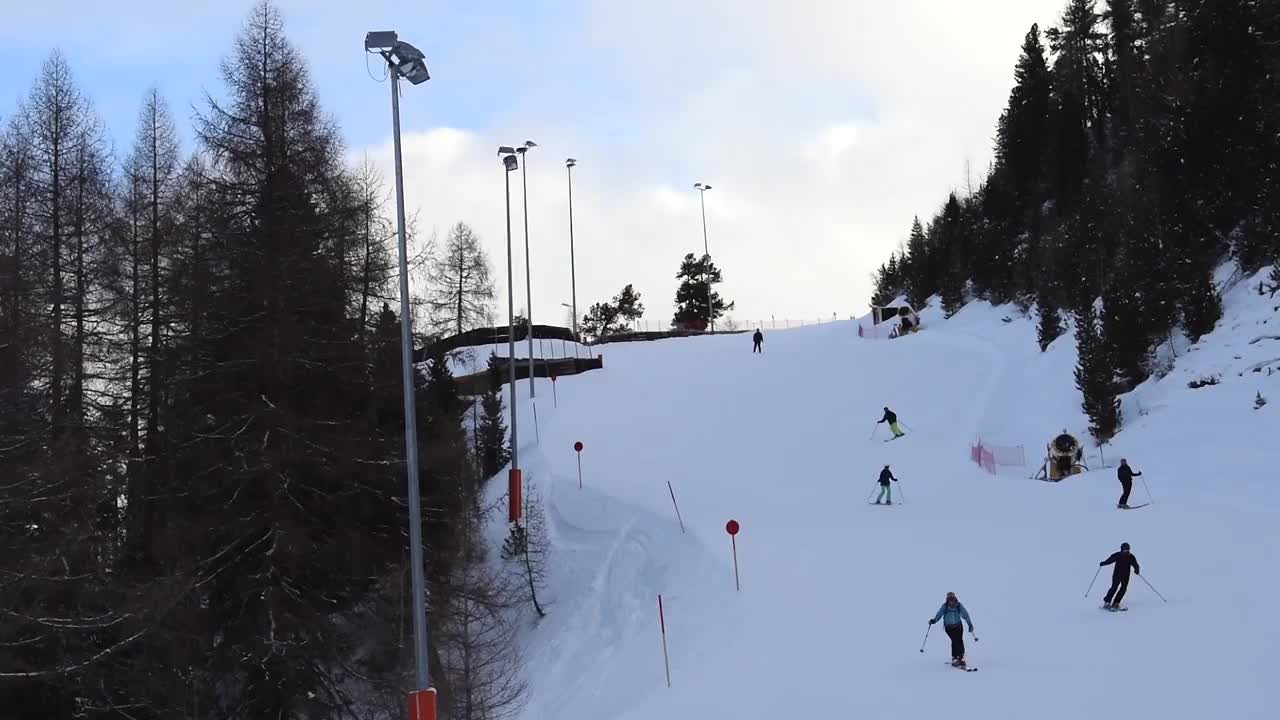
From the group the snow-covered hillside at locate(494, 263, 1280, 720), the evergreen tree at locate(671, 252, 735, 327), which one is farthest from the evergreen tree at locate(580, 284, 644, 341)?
the snow-covered hillside at locate(494, 263, 1280, 720)

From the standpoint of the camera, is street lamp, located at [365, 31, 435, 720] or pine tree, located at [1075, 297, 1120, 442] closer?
street lamp, located at [365, 31, 435, 720]

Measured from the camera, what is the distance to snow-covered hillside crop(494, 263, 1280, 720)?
47.7ft

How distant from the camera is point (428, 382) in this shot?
102 feet

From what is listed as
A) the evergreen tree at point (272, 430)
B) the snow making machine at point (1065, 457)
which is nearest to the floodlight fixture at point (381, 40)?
the evergreen tree at point (272, 430)

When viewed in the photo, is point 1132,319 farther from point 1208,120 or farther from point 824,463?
point 824,463

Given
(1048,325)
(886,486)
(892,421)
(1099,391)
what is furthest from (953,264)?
(886,486)

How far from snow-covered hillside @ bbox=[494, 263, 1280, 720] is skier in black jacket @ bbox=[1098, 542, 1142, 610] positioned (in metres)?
0.32

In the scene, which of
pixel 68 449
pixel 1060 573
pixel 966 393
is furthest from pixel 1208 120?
pixel 68 449

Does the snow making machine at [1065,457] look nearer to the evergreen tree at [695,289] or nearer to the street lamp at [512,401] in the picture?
the street lamp at [512,401]

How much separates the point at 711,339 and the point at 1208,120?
37225 mm

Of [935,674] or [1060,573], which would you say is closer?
[935,674]

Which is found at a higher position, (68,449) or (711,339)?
(711,339)

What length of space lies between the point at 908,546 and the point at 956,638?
8.35 m

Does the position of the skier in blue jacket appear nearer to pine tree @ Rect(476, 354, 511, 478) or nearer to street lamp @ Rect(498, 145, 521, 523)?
street lamp @ Rect(498, 145, 521, 523)
